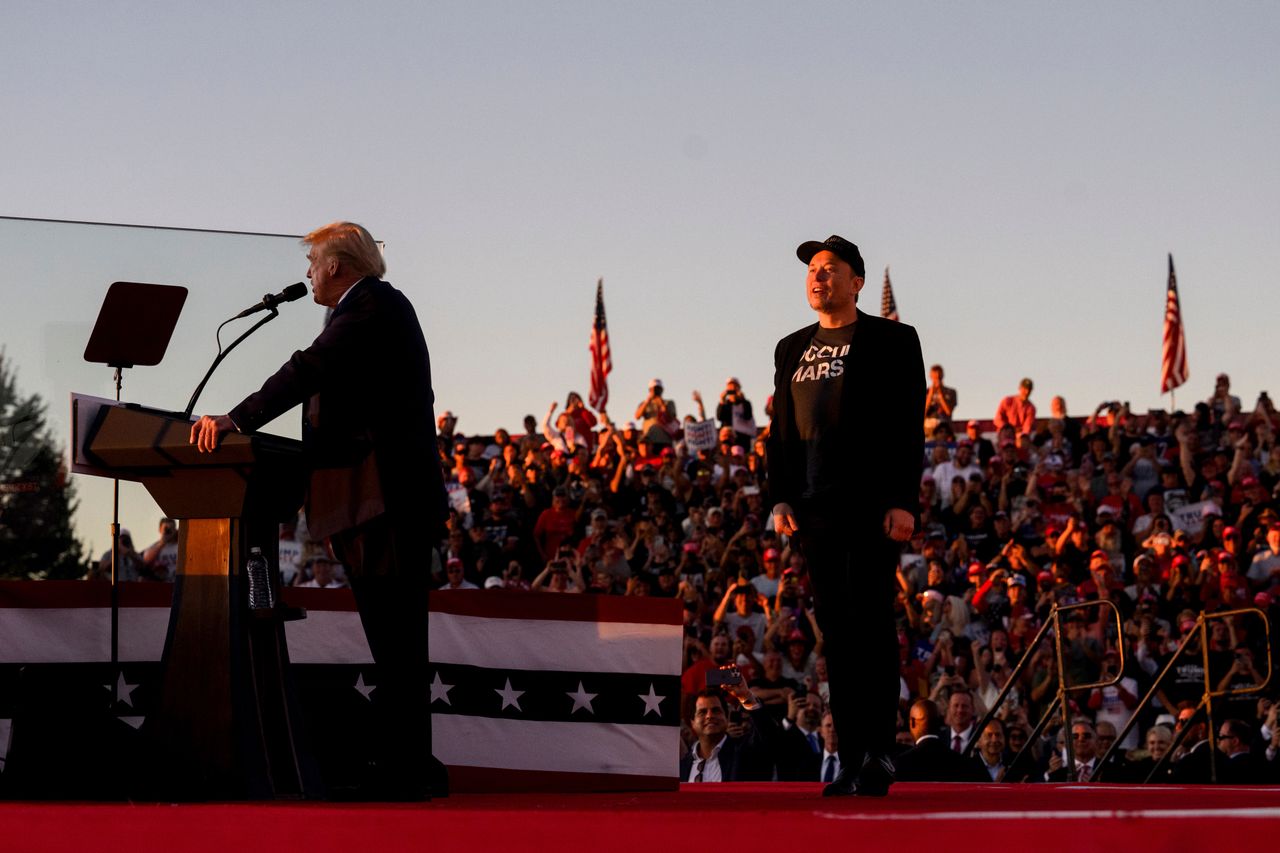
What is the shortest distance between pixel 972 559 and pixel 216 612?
34.1 feet

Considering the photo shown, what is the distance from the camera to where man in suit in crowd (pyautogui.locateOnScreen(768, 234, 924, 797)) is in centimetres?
476

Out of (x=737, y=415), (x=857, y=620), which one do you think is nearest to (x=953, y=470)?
(x=737, y=415)

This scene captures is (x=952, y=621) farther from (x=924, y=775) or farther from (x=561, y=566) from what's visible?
(x=924, y=775)

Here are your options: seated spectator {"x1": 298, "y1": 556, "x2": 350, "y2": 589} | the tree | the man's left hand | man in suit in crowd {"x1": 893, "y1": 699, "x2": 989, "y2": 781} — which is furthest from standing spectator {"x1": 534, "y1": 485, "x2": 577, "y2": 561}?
the man's left hand

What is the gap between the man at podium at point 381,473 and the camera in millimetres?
4328

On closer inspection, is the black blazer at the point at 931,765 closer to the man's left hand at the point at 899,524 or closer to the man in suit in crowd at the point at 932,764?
the man in suit in crowd at the point at 932,764

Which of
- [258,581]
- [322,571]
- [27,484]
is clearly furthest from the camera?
[322,571]

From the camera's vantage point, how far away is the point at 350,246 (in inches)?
180

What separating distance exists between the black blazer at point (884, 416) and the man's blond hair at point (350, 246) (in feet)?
4.61

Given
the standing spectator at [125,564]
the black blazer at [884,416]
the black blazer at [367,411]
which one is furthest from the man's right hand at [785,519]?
the standing spectator at [125,564]

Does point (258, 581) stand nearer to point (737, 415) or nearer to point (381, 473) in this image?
point (381, 473)

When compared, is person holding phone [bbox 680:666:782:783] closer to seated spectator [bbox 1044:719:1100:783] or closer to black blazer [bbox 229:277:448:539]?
seated spectator [bbox 1044:719:1100:783]

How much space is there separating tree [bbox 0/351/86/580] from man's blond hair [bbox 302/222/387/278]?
4.30 feet

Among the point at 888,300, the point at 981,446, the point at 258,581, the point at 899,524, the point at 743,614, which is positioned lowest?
the point at 743,614
